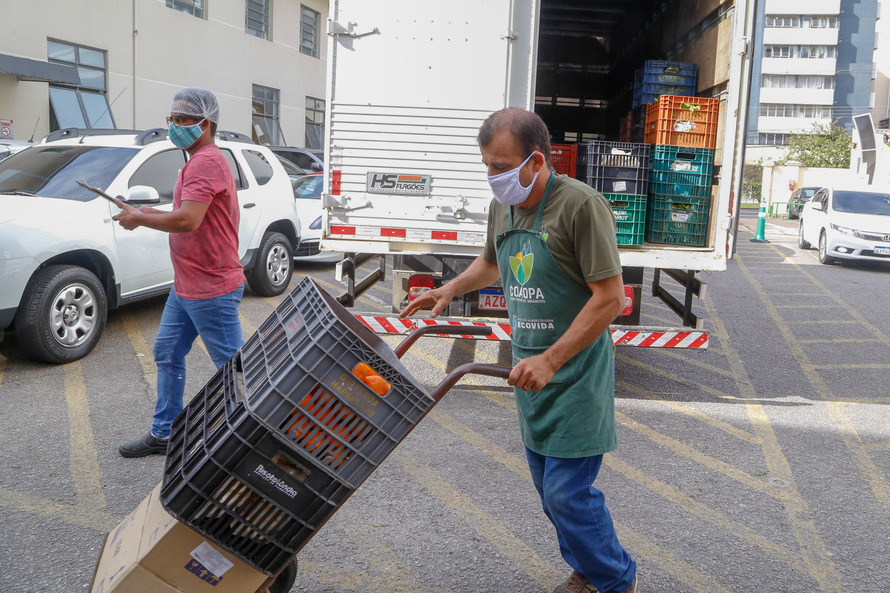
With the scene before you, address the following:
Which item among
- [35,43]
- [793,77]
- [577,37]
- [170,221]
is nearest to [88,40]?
[35,43]

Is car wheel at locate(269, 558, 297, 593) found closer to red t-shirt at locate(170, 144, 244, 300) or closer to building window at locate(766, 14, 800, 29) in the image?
red t-shirt at locate(170, 144, 244, 300)

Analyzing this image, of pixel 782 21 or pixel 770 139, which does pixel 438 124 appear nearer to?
pixel 770 139

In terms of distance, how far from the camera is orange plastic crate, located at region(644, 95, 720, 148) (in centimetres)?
617

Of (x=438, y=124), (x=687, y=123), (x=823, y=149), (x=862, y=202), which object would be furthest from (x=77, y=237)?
(x=823, y=149)

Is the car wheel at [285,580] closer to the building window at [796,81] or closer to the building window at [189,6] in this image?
the building window at [189,6]

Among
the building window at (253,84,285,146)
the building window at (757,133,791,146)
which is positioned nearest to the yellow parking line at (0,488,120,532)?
the building window at (253,84,285,146)

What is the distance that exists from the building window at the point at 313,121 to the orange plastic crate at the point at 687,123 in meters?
22.5

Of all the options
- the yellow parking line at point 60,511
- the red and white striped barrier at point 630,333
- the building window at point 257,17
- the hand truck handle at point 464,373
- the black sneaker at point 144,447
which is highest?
the building window at point 257,17

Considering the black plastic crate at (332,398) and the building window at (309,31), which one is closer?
the black plastic crate at (332,398)

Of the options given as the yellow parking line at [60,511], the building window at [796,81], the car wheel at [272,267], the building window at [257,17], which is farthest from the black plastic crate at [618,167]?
the building window at [796,81]

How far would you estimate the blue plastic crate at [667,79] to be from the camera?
695 cm

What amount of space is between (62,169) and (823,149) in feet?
167

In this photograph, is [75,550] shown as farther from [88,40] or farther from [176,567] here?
[88,40]

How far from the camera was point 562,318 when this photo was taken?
9.11 ft
